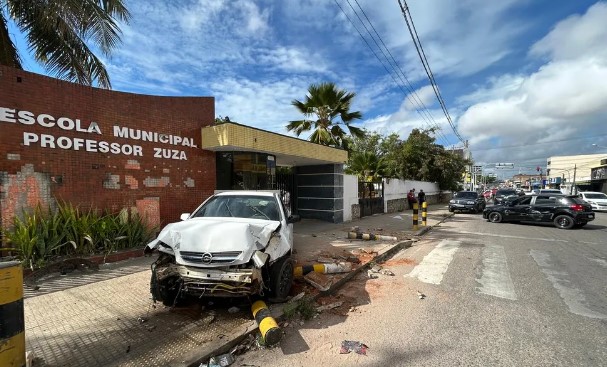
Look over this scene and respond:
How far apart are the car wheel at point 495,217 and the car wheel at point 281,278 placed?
49.7 ft

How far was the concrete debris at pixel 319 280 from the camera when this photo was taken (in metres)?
5.26

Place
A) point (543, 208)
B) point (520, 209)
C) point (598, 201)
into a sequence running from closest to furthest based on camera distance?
point (543, 208) → point (520, 209) → point (598, 201)

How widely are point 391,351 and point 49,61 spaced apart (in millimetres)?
11030

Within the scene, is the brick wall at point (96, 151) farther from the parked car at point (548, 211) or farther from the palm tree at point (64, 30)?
the parked car at point (548, 211)

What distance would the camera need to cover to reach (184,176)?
9398mm

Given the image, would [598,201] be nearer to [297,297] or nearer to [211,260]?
[297,297]

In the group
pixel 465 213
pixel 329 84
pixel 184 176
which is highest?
pixel 329 84

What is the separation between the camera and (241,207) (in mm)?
5613

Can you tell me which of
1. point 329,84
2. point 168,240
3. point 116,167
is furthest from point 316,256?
point 329,84

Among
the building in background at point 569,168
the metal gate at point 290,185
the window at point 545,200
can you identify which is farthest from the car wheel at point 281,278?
the building in background at point 569,168

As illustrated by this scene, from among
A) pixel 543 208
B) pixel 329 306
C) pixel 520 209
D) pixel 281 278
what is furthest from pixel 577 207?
pixel 281 278

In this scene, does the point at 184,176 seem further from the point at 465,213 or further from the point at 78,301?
the point at 465,213

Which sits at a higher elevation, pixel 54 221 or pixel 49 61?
pixel 49 61

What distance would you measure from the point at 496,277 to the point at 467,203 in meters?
17.8
